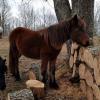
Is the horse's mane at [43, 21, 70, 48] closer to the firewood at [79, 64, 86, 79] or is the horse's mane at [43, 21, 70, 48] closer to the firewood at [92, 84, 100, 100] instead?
the firewood at [79, 64, 86, 79]

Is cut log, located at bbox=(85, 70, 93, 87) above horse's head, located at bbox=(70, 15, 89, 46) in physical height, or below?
below

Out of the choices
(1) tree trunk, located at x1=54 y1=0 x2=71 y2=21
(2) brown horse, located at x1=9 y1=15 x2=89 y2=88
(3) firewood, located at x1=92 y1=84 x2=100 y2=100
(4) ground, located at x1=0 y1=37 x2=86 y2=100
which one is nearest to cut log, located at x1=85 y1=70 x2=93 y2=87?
(3) firewood, located at x1=92 y1=84 x2=100 y2=100

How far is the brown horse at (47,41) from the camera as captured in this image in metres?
4.52

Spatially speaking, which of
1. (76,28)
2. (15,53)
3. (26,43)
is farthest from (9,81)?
(76,28)

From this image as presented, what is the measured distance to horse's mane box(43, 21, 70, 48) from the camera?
15.3 ft

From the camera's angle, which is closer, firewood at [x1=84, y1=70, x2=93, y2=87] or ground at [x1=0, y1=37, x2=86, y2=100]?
firewood at [x1=84, y1=70, x2=93, y2=87]

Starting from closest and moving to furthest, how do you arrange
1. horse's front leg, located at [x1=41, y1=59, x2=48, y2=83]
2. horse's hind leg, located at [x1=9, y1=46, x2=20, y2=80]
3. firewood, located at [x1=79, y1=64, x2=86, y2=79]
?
firewood, located at [x1=79, y1=64, x2=86, y2=79], horse's front leg, located at [x1=41, y1=59, x2=48, y2=83], horse's hind leg, located at [x1=9, y1=46, x2=20, y2=80]

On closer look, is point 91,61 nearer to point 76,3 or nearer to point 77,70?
point 77,70

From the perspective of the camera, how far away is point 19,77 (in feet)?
18.9

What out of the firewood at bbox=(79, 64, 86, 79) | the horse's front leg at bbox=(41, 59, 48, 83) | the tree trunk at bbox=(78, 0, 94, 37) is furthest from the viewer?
the tree trunk at bbox=(78, 0, 94, 37)

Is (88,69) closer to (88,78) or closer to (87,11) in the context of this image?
(88,78)

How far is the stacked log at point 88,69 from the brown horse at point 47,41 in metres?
0.25

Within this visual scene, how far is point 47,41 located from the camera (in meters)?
4.84

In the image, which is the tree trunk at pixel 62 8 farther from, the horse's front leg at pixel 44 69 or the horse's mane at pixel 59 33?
the horse's front leg at pixel 44 69
